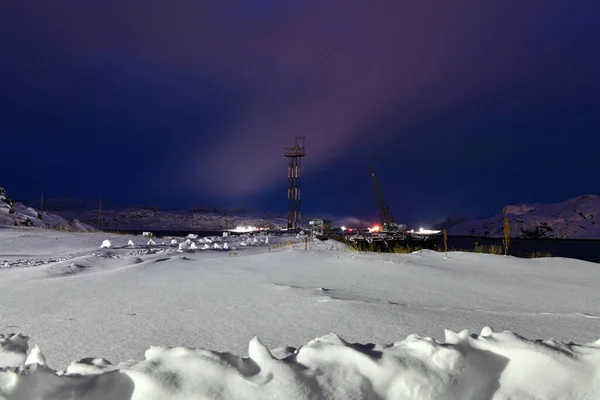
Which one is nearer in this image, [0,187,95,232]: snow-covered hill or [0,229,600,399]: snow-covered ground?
[0,229,600,399]: snow-covered ground

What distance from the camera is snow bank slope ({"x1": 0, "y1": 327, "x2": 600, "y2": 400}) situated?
1.24 metres

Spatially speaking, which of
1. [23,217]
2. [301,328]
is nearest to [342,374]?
[301,328]

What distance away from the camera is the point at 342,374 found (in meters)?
1.37

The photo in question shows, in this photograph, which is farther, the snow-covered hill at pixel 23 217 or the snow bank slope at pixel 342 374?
the snow-covered hill at pixel 23 217

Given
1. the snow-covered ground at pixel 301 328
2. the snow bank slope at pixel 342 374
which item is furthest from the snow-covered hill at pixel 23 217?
the snow bank slope at pixel 342 374

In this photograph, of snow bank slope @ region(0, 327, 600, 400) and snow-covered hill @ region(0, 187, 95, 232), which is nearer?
snow bank slope @ region(0, 327, 600, 400)

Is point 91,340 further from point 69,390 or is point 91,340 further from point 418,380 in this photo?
point 418,380

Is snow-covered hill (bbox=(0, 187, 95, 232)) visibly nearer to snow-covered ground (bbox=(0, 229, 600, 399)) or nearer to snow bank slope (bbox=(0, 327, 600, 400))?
snow-covered ground (bbox=(0, 229, 600, 399))

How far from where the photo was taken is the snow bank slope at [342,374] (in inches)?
48.8

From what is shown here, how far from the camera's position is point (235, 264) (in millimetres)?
7355

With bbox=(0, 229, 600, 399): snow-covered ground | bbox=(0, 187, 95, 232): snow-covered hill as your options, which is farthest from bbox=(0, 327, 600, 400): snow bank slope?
bbox=(0, 187, 95, 232): snow-covered hill

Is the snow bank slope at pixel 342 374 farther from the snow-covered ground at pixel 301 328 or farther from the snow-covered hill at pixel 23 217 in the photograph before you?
the snow-covered hill at pixel 23 217

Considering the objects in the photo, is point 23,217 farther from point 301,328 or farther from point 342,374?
point 342,374

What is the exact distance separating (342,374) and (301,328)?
5.90 ft
